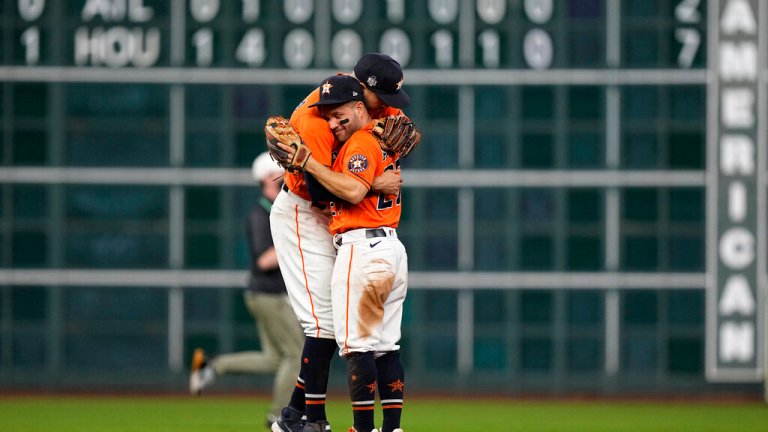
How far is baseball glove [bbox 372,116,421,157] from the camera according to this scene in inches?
256

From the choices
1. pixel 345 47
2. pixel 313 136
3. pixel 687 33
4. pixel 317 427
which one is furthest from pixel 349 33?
pixel 317 427

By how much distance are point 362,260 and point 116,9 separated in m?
5.56

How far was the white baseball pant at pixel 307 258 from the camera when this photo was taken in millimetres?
6551

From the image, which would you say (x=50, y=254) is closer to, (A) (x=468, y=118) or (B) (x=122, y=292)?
(B) (x=122, y=292)

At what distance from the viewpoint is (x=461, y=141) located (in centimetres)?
1124

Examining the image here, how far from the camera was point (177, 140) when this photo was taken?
11289 millimetres

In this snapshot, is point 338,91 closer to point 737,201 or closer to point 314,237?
point 314,237

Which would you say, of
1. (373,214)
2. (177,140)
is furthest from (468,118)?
(373,214)

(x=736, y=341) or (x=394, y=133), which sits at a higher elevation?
(x=394, y=133)

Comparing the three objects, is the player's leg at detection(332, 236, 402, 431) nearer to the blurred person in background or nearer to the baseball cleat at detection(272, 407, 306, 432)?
the baseball cleat at detection(272, 407, 306, 432)

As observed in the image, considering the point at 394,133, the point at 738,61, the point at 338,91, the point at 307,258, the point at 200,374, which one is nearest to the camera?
the point at 338,91

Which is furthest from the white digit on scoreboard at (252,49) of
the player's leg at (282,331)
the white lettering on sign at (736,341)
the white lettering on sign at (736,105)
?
the white lettering on sign at (736,341)

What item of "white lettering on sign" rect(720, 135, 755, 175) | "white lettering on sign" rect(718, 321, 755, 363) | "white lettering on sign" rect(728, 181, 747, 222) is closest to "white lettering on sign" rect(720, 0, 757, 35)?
"white lettering on sign" rect(720, 135, 755, 175)

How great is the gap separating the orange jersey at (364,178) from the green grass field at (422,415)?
224 cm
